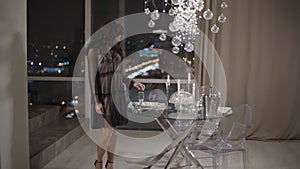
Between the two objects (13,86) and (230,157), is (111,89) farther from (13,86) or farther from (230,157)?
(230,157)

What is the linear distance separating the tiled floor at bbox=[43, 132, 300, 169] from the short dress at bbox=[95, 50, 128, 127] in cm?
72

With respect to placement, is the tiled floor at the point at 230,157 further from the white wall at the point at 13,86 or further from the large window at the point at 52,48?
the large window at the point at 52,48

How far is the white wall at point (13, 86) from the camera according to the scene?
306 centimetres

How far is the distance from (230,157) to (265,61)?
64.3 inches

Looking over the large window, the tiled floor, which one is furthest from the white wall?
the large window

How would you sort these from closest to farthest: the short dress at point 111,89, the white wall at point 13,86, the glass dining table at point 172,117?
the white wall at point 13,86, the glass dining table at point 172,117, the short dress at point 111,89

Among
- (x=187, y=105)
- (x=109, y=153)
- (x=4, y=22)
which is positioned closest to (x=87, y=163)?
(x=109, y=153)

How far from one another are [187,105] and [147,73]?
201 cm

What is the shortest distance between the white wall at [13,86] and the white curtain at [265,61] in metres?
2.87

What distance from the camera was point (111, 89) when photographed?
3416 mm

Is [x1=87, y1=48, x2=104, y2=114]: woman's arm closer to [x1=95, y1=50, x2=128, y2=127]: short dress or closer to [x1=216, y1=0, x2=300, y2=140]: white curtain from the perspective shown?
[x1=95, y1=50, x2=128, y2=127]: short dress

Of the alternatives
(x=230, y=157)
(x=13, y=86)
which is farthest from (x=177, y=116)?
(x=13, y=86)

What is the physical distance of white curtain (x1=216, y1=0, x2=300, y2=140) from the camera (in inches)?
196

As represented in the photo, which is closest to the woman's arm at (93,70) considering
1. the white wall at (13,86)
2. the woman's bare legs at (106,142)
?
the woman's bare legs at (106,142)
